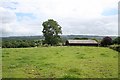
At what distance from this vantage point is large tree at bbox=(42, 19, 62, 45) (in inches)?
3814

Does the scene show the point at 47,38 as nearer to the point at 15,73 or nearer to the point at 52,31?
the point at 52,31

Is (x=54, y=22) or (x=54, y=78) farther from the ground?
(x=54, y=22)

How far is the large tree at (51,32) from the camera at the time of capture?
9688 centimetres

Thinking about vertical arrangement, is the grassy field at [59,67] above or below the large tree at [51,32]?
below

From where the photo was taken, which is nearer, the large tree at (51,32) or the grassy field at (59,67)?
the grassy field at (59,67)

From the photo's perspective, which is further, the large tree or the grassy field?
the large tree

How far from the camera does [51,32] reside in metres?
97.9

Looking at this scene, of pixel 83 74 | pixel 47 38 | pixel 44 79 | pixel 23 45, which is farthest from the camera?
pixel 47 38

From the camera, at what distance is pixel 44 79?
16.2m

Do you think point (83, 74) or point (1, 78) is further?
point (83, 74)

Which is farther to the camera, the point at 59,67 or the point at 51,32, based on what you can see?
the point at 51,32

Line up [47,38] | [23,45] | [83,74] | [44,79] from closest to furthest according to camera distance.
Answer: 1. [44,79]
2. [83,74]
3. [23,45]
4. [47,38]

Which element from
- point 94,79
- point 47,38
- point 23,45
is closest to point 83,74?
point 94,79

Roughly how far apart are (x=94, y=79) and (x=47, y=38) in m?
81.0
